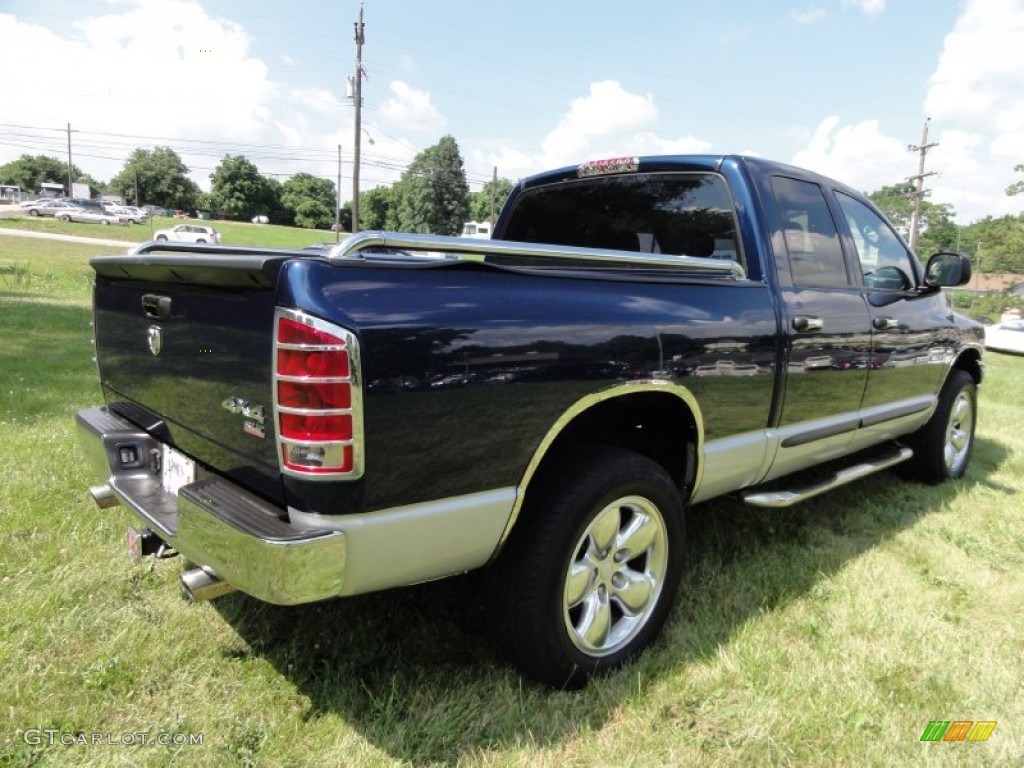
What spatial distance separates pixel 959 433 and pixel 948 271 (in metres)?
1.50

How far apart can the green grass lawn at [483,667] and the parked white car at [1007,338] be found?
19789 millimetres

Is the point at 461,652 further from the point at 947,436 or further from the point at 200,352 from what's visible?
the point at 947,436

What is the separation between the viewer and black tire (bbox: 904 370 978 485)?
180 inches

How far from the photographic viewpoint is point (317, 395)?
1.69 m

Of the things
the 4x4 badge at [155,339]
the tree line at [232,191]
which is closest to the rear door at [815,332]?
the 4x4 badge at [155,339]

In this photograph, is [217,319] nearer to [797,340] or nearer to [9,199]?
[797,340]

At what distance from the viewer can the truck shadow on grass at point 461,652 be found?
2.14 meters

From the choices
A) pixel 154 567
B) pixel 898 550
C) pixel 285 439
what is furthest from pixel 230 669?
pixel 898 550

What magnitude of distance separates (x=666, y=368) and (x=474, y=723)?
131 cm

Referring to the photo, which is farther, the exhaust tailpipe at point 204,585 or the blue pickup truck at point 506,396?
the exhaust tailpipe at point 204,585

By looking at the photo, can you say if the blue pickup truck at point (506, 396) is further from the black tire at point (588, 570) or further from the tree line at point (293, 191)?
the tree line at point (293, 191)

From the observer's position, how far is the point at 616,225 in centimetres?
360

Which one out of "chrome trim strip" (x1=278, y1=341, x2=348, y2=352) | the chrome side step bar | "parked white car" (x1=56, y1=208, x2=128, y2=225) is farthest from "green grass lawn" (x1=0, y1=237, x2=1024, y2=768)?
"parked white car" (x1=56, y1=208, x2=128, y2=225)

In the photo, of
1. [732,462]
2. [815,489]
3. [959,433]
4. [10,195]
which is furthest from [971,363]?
[10,195]
